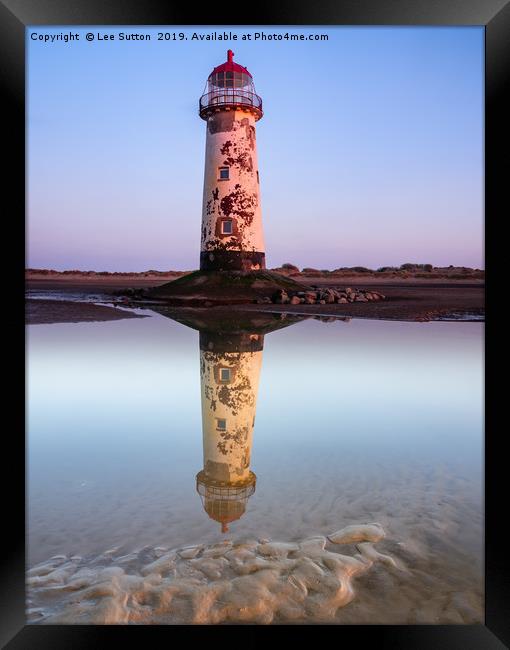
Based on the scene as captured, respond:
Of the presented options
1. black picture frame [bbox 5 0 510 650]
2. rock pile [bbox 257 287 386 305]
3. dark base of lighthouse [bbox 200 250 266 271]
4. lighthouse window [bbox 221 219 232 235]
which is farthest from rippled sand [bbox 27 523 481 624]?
lighthouse window [bbox 221 219 232 235]

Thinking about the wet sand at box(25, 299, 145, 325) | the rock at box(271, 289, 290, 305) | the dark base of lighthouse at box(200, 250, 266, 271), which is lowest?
the wet sand at box(25, 299, 145, 325)

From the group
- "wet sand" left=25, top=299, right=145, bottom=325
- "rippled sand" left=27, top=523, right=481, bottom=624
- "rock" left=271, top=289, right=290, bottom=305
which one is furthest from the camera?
"rock" left=271, top=289, right=290, bottom=305

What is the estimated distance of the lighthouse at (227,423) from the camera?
388 cm

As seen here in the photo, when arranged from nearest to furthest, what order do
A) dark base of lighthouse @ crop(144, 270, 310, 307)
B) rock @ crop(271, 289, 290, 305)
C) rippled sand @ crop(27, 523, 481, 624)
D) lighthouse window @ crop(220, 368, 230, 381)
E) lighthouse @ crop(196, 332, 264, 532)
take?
1. rippled sand @ crop(27, 523, 481, 624)
2. lighthouse @ crop(196, 332, 264, 532)
3. lighthouse window @ crop(220, 368, 230, 381)
4. dark base of lighthouse @ crop(144, 270, 310, 307)
5. rock @ crop(271, 289, 290, 305)

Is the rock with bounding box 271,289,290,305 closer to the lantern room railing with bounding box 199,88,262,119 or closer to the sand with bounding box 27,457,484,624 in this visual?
the lantern room railing with bounding box 199,88,262,119

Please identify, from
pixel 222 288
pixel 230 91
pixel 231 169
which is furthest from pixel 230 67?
pixel 222 288

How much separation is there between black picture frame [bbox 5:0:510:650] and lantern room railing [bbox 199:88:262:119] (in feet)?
54.1

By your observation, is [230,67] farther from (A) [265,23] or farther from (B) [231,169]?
(A) [265,23]

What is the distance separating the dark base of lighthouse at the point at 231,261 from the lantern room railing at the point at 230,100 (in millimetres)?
4962

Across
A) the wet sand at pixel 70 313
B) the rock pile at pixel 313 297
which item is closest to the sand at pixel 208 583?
the wet sand at pixel 70 313

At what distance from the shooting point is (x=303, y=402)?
6.80m

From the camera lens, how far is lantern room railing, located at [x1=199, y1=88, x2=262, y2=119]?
18016mm

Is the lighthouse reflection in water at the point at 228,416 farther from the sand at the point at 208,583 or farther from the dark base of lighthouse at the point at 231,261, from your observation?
the dark base of lighthouse at the point at 231,261

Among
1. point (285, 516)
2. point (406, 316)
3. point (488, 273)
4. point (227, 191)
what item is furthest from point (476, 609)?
point (227, 191)
